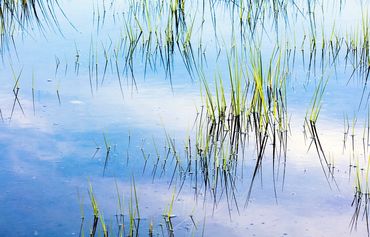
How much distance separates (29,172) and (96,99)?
94 centimetres

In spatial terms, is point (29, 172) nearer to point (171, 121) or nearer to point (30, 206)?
point (30, 206)

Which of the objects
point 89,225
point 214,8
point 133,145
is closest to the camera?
point 89,225

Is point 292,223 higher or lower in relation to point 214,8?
lower

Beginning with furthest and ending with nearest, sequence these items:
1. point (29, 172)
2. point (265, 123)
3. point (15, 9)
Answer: point (15, 9)
point (265, 123)
point (29, 172)

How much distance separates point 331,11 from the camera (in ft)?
18.5

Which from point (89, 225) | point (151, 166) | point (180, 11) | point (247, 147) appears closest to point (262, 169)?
point (247, 147)

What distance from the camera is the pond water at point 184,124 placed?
275cm

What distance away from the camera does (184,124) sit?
3588 millimetres

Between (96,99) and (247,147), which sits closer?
(247,147)

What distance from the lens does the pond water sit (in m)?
2.75

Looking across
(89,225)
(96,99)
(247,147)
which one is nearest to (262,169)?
(247,147)

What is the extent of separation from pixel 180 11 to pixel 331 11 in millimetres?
1163

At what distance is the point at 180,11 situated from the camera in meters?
5.43

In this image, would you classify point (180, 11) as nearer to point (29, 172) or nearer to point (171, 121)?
point (171, 121)
